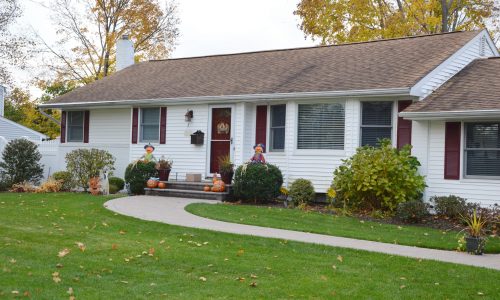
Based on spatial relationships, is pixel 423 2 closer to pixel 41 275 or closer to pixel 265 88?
pixel 265 88

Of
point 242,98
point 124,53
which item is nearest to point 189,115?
point 242,98

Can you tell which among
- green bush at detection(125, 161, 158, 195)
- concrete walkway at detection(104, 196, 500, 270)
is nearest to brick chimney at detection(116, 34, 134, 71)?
green bush at detection(125, 161, 158, 195)

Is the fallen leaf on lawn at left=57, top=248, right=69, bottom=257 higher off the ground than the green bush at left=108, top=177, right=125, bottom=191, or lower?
lower

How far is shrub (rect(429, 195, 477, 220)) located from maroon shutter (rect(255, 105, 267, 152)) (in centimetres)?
521

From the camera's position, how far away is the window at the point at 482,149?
522 inches

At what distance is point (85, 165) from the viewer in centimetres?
1825

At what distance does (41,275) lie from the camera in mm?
6781

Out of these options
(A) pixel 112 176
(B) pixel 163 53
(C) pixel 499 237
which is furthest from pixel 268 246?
(B) pixel 163 53

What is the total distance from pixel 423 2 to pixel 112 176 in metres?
16.0

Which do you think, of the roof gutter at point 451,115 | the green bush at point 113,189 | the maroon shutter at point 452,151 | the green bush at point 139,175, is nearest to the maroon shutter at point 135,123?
the green bush at point 113,189

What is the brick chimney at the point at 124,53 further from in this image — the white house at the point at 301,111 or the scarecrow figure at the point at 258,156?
the scarecrow figure at the point at 258,156

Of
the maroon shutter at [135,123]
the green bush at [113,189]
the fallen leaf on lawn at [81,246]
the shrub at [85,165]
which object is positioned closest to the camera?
the fallen leaf on lawn at [81,246]

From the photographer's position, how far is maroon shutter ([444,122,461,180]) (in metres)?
13.6

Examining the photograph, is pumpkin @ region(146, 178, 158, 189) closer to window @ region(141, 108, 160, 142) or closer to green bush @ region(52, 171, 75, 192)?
window @ region(141, 108, 160, 142)
